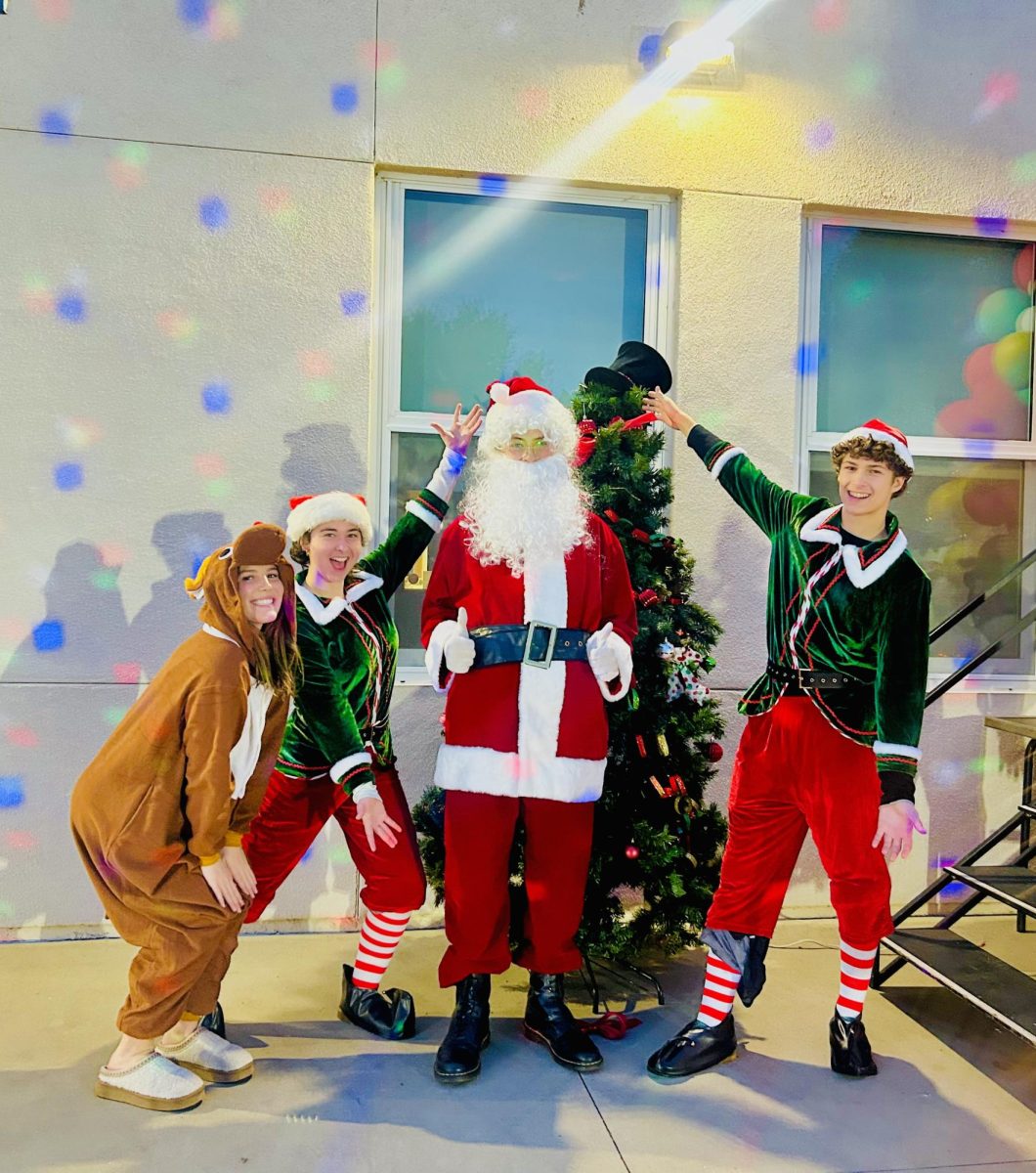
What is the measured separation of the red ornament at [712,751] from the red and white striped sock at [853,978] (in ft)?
2.28

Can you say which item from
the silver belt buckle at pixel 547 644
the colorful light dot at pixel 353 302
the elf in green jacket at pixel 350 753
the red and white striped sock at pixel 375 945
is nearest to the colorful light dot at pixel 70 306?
the colorful light dot at pixel 353 302

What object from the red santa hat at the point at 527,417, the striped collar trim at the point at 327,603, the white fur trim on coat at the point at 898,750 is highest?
the red santa hat at the point at 527,417

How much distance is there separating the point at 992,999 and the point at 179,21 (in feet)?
14.3

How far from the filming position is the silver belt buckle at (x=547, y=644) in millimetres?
3010

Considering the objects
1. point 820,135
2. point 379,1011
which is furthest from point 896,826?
point 820,135

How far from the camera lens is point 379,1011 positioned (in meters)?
3.25

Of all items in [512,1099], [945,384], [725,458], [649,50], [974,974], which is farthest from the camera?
[945,384]

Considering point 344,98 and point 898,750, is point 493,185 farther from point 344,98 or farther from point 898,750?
point 898,750

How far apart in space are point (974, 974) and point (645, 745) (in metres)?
1.24

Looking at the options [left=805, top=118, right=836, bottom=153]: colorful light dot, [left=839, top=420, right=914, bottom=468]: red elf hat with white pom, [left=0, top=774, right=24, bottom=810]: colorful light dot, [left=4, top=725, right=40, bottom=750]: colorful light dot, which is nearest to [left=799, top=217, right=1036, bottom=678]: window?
[left=805, top=118, right=836, bottom=153]: colorful light dot

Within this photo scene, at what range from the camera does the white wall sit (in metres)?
3.92

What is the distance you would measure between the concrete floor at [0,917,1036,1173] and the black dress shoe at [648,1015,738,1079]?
0.05 m

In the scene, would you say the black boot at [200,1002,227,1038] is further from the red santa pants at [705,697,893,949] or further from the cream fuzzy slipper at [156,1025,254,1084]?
the red santa pants at [705,697,893,949]

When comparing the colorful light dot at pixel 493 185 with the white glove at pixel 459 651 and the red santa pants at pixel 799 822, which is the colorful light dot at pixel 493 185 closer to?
the white glove at pixel 459 651
